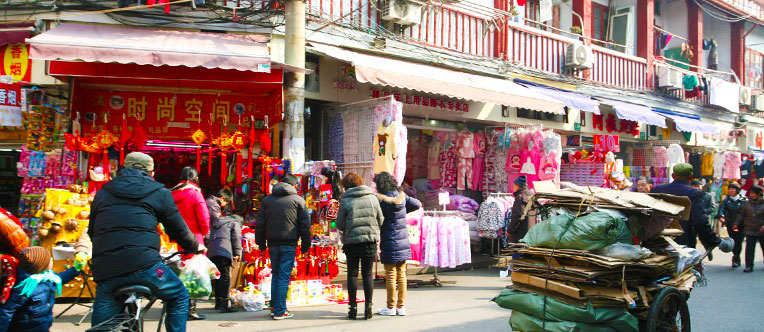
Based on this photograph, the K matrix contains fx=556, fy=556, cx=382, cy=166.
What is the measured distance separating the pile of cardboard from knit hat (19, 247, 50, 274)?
3.90m

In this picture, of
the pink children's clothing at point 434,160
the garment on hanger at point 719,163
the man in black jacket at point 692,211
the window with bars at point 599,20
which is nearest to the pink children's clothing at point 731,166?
the garment on hanger at point 719,163

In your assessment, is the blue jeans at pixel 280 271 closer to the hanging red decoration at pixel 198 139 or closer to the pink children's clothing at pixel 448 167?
the hanging red decoration at pixel 198 139

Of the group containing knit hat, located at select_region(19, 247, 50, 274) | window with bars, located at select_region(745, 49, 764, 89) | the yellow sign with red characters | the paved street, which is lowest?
the paved street

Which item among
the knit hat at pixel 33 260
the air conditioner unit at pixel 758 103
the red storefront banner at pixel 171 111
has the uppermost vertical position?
the air conditioner unit at pixel 758 103

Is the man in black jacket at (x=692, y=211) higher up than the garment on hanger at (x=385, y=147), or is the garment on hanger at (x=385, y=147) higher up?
the garment on hanger at (x=385, y=147)

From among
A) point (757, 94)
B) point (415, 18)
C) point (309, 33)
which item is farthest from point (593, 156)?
point (757, 94)

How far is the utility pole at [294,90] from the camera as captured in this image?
8.75 meters

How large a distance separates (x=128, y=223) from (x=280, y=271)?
2.78 metres

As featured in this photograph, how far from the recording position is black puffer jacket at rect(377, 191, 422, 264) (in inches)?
278

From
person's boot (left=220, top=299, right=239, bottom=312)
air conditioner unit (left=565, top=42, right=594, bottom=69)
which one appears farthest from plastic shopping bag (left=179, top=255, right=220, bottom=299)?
air conditioner unit (left=565, top=42, right=594, bottom=69)

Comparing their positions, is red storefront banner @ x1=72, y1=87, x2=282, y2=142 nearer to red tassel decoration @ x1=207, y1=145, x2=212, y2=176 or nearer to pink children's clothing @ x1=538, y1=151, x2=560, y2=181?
red tassel decoration @ x1=207, y1=145, x2=212, y2=176

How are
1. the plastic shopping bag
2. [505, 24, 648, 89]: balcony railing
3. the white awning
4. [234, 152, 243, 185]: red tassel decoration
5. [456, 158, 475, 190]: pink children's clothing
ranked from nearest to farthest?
1. the plastic shopping bag
2. the white awning
3. [234, 152, 243, 185]: red tassel decoration
4. [456, 158, 475, 190]: pink children's clothing
5. [505, 24, 648, 89]: balcony railing

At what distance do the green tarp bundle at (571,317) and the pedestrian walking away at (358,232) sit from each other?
2247mm

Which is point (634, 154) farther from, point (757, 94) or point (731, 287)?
point (731, 287)
